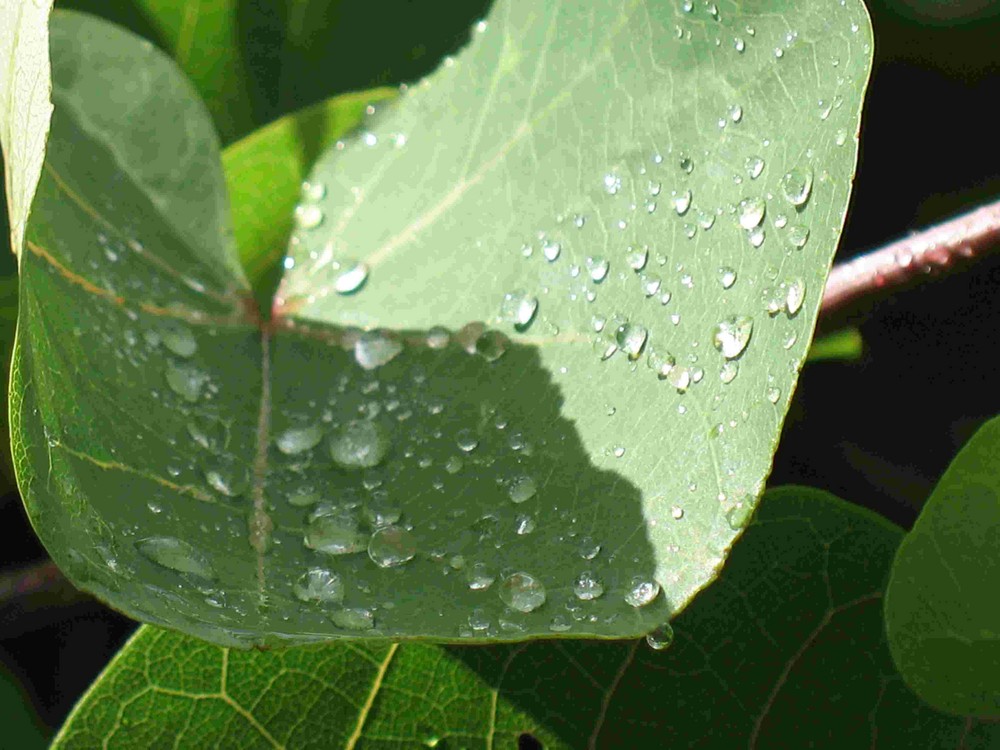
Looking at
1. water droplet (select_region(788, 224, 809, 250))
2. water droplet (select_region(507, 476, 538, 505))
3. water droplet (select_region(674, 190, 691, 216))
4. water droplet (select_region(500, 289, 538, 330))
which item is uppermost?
water droplet (select_region(788, 224, 809, 250))

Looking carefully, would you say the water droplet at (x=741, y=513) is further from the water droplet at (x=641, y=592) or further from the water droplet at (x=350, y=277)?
the water droplet at (x=350, y=277)

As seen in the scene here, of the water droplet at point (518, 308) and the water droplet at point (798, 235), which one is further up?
the water droplet at point (798, 235)

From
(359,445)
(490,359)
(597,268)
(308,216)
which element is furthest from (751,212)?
(308,216)

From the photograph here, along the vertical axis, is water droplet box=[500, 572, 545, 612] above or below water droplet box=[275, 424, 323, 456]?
above

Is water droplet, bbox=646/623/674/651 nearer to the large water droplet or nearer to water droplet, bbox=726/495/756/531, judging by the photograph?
water droplet, bbox=726/495/756/531

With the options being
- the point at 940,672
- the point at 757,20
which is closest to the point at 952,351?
the point at 940,672

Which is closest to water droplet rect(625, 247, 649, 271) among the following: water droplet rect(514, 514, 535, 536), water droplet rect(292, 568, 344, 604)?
water droplet rect(514, 514, 535, 536)

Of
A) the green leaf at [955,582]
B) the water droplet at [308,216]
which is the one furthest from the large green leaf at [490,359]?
the green leaf at [955,582]
